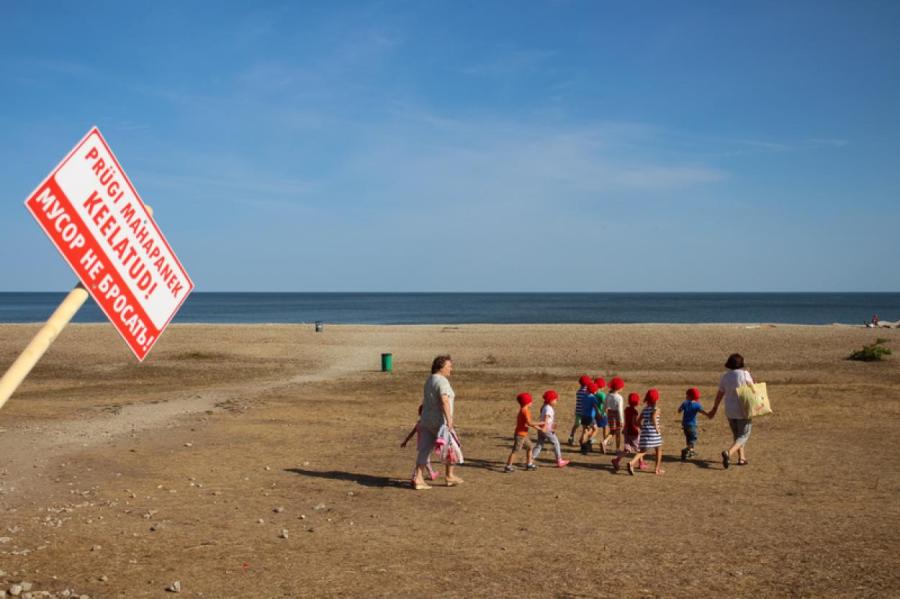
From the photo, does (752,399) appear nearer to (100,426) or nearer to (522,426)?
(522,426)

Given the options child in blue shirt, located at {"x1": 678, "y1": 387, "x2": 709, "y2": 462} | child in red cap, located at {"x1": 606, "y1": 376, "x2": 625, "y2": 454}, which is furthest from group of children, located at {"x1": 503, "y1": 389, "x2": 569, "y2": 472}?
child in blue shirt, located at {"x1": 678, "y1": 387, "x2": 709, "y2": 462}

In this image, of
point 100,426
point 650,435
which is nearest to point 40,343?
point 650,435

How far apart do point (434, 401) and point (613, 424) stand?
4786mm

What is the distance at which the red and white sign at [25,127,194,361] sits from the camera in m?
2.85

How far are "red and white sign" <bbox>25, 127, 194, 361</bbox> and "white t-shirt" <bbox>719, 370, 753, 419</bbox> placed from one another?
11192mm

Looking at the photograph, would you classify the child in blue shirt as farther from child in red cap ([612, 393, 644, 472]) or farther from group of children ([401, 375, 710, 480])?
child in red cap ([612, 393, 644, 472])

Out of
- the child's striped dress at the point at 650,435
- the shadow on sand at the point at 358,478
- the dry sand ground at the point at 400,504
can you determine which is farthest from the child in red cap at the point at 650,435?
the shadow on sand at the point at 358,478

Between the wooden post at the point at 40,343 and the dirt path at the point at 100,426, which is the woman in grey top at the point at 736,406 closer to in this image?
the dirt path at the point at 100,426

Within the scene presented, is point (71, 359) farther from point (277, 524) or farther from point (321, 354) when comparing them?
point (277, 524)

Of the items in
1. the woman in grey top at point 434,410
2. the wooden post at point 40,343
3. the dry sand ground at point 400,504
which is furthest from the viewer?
the woman in grey top at point 434,410

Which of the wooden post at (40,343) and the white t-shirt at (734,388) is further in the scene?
the white t-shirt at (734,388)

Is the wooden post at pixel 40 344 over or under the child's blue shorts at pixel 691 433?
over

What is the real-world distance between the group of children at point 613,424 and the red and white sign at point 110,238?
8.98 metres

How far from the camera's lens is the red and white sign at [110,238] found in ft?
9.36
